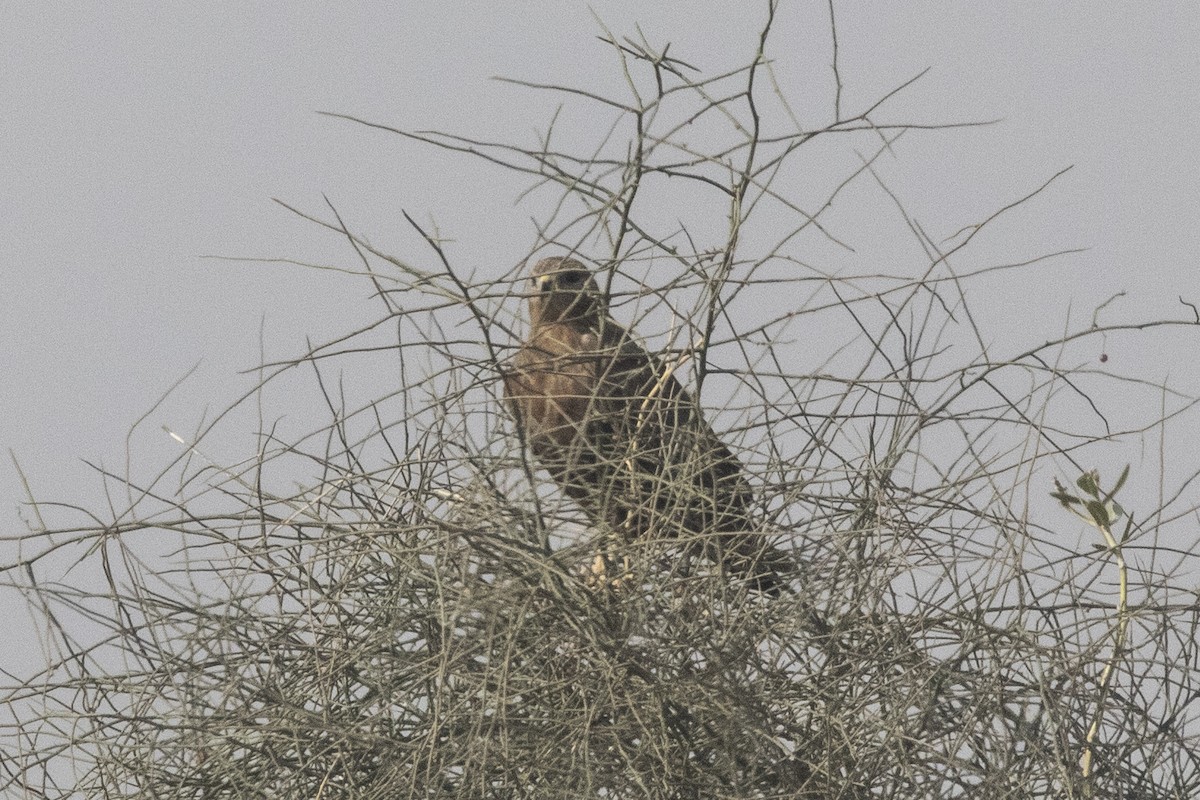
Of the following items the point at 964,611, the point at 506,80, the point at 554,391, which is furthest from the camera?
the point at 554,391

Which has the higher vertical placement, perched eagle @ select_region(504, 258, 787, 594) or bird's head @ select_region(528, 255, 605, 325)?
bird's head @ select_region(528, 255, 605, 325)

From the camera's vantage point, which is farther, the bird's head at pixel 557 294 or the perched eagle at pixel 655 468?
the bird's head at pixel 557 294

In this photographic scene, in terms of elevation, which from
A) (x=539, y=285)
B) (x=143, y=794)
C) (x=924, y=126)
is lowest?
(x=143, y=794)

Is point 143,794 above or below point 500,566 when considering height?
below

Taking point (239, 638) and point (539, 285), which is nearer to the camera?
point (239, 638)

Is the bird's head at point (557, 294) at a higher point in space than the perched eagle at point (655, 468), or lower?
higher

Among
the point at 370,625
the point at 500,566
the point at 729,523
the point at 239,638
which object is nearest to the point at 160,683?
the point at 239,638

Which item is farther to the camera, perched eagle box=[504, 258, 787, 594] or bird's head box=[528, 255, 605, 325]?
bird's head box=[528, 255, 605, 325]

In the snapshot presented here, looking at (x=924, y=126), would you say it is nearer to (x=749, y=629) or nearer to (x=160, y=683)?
(x=749, y=629)

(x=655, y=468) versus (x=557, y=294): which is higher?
(x=557, y=294)

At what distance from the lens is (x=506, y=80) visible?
2.78m

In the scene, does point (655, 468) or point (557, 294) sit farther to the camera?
point (557, 294)

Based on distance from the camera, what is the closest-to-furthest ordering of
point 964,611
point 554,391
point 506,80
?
point 506,80 → point 964,611 → point 554,391

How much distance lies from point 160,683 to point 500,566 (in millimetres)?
784
